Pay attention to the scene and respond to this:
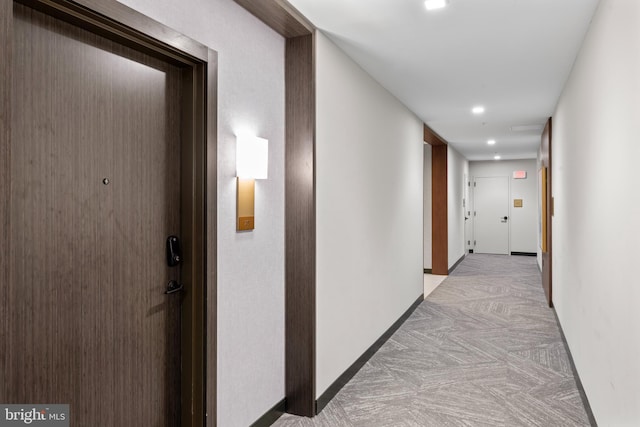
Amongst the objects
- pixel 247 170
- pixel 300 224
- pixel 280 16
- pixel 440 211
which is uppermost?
pixel 280 16

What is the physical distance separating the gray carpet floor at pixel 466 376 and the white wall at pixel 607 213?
10.4 inches

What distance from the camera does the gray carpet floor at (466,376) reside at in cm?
260

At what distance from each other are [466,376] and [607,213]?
1687 mm

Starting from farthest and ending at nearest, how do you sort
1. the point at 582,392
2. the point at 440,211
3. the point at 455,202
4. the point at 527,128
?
the point at 455,202 < the point at 440,211 < the point at 527,128 < the point at 582,392

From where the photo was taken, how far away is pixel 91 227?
62.3 inches

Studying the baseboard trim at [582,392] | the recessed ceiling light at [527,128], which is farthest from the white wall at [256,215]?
the recessed ceiling light at [527,128]

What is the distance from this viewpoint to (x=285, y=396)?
2666 mm

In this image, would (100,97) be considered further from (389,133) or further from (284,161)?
(389,133)

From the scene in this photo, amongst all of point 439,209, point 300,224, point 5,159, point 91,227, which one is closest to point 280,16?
point 300,224

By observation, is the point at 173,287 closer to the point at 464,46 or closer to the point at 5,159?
the point at 5,159

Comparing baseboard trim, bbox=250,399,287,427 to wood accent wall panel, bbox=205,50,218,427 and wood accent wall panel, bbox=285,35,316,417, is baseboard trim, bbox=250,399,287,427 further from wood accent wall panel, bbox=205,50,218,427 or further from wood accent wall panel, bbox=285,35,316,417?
wood accent wall panel, bbox=205,50,218,427

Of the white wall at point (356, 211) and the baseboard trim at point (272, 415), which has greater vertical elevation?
the white wall at point (356, 211)

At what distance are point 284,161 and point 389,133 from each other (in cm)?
192

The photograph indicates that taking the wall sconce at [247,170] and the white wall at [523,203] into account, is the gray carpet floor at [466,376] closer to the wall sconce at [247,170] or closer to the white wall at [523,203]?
the wall sconce at [247,170]
